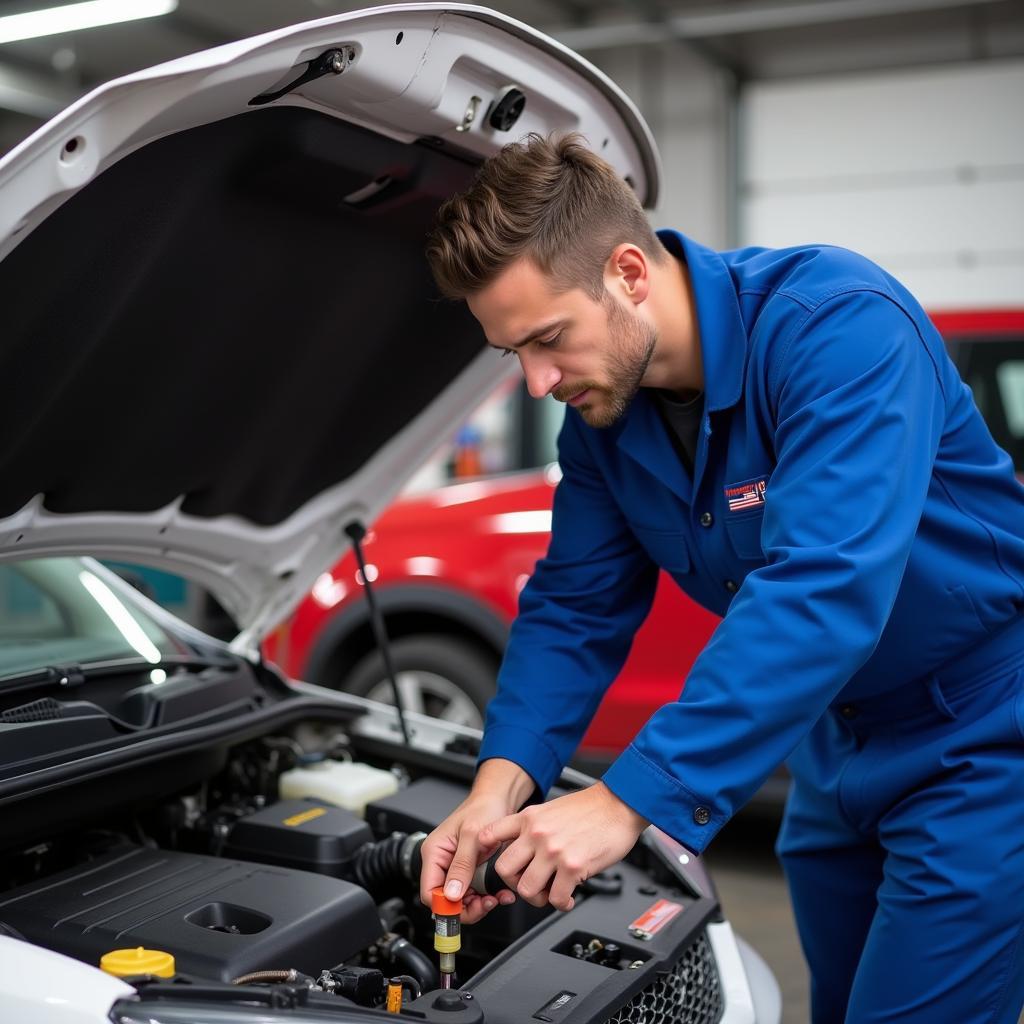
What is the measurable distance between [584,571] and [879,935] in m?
0.66

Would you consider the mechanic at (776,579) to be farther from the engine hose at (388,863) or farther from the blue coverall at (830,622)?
the engine hose at (388,863)

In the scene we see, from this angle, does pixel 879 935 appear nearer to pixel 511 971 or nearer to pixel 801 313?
pixel 511 971

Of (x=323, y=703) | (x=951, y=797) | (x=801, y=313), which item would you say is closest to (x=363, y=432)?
(x=323, y=703)

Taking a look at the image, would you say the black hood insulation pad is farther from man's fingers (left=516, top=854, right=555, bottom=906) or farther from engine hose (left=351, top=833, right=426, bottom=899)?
man's fingers (left=516, top=854, right=555, bottom=906)

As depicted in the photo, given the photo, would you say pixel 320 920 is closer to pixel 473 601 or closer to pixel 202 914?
pixel 202 914

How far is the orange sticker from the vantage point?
1.79m

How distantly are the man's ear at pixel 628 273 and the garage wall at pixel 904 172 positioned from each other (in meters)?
8.48

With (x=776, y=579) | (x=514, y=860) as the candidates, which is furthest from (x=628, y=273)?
(x=514, y=860)

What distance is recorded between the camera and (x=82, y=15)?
25.6 feet

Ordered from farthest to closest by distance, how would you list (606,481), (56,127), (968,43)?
(968,43)
(606,481)
(56,127)

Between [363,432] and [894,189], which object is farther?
[894,189]

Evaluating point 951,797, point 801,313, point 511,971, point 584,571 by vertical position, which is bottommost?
point 511,971

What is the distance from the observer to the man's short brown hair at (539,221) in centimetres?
150

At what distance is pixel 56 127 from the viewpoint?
4.10 feet
